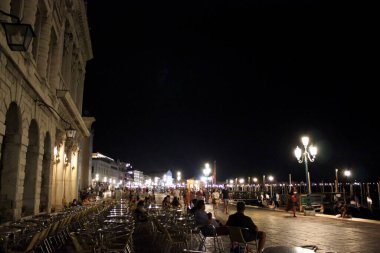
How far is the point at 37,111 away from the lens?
49.2ft

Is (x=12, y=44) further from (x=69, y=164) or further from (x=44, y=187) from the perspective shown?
(x=69, y=164)

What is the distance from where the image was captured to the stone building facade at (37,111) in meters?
12.1

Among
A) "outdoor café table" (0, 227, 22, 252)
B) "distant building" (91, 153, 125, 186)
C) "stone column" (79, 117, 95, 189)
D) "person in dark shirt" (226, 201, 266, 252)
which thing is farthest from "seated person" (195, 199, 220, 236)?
"distant building" (91, 153, 125, 186)

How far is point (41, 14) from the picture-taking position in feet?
54.5

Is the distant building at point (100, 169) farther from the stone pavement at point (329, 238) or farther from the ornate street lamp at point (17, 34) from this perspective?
the ornate street lamp at point (17, 34)

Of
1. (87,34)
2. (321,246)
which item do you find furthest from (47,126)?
(87,34)

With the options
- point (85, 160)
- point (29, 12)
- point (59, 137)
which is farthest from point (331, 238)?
point (85, 160)

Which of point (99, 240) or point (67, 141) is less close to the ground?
point (67, 141)

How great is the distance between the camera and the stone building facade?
12091 millimetres

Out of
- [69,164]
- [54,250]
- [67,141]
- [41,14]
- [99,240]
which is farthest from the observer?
[69,164]

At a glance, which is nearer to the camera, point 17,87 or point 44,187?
point 17,87

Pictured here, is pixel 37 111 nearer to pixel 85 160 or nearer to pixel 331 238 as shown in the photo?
pixel 331 238

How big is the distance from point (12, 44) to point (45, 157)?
1123 cm

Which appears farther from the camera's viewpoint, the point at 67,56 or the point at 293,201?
the point at 67,56
